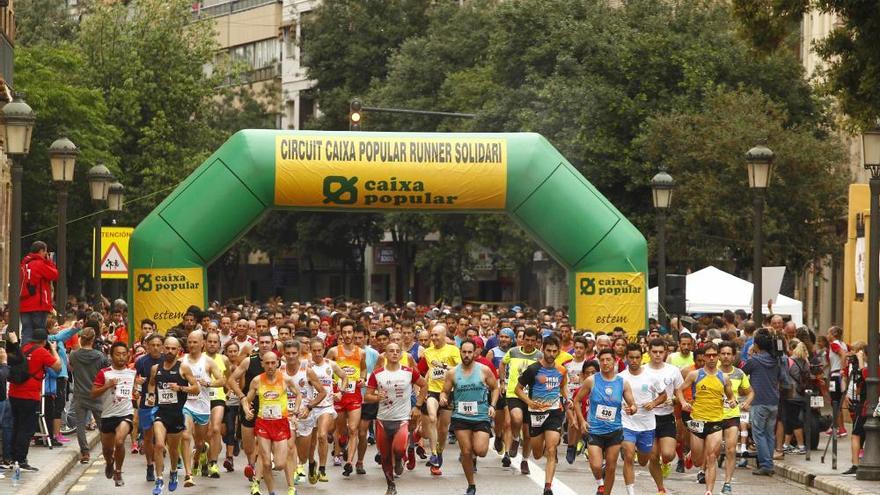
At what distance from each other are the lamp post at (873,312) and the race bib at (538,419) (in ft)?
12.9

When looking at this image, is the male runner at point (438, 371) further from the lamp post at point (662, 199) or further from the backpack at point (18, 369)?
the lamp post at point (662, 199)

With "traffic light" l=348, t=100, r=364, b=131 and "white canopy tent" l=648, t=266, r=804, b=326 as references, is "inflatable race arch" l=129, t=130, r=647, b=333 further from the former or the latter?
"white canopy tent" l=648, t=266, r=804, b=326

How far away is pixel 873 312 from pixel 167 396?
821 centimetres

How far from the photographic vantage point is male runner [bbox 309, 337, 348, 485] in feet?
64.0

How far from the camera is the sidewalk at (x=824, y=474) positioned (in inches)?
742

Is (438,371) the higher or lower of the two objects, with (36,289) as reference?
lower

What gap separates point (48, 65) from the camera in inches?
1939

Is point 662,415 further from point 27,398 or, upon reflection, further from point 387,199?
point 387,199

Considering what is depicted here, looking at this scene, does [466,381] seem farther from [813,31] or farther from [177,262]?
[813,31]

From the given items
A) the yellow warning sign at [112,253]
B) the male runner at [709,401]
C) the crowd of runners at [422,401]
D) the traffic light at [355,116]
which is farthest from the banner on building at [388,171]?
the male runner at [709,401]

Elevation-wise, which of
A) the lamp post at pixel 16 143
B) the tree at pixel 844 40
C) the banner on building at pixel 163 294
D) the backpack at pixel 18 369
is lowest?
the backpack at pixel 18 369

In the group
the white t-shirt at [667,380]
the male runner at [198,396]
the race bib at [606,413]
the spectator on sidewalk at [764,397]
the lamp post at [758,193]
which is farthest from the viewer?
the lamp post at [758,193]

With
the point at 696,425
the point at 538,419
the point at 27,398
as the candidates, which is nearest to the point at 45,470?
the point at 27,398

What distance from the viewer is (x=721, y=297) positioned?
35.2 metres
